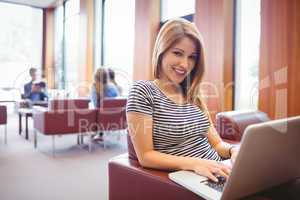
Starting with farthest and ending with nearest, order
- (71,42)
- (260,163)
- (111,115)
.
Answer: (71,42) → (111,115) → (260,163)

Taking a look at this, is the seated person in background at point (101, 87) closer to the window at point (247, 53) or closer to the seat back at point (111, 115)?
the seat back at point (111, 115)

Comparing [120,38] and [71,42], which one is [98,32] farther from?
[71,42]

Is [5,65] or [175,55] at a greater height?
[5,65]

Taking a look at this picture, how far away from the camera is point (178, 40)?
140 cm

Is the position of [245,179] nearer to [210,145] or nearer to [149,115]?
[149,115]

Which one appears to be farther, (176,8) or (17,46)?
(17,46)

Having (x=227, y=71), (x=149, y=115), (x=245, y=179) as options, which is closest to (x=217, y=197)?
(x=245, y=179)

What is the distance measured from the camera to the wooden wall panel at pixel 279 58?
10.4 feet

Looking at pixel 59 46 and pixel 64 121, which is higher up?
pixel 59 46

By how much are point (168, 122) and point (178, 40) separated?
15.1 inches

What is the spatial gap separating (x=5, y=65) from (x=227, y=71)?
769 cm

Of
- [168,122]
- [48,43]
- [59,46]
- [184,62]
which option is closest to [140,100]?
[168,122]

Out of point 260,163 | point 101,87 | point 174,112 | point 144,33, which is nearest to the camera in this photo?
point 260,163

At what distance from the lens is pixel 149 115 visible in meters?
1.35
